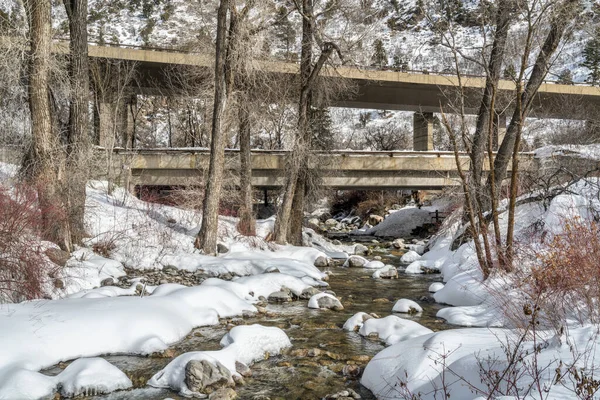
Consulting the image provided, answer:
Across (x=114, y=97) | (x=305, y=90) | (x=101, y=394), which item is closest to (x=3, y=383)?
(x=101, y=394)

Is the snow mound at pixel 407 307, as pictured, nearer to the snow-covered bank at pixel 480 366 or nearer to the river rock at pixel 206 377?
the snow-covered bank at pixel 480 366

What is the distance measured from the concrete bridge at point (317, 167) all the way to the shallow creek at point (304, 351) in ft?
29.4

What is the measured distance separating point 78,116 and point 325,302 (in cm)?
787

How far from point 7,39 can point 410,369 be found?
1083cm

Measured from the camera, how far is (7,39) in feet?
38.6

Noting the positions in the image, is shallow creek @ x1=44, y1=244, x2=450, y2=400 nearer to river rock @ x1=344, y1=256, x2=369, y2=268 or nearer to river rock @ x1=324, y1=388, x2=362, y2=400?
river rock @ x1=324, y1=388, x2=362, y2=400

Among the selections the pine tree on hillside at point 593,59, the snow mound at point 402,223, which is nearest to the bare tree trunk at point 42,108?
the snow mound at point 402,223

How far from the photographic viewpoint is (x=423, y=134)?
35594 millimetres

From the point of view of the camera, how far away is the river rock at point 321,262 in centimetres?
1705

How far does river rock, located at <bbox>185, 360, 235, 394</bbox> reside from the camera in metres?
6.15

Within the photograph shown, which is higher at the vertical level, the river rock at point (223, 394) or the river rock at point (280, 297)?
the river rock at point (223, 394)

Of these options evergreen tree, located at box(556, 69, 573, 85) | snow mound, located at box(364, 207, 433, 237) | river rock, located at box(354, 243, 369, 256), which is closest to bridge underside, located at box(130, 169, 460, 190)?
river rock, located at box(354, 243, 369, 256)

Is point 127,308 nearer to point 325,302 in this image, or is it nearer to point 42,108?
point 325,302

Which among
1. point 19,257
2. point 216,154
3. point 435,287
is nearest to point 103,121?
point 216,154
